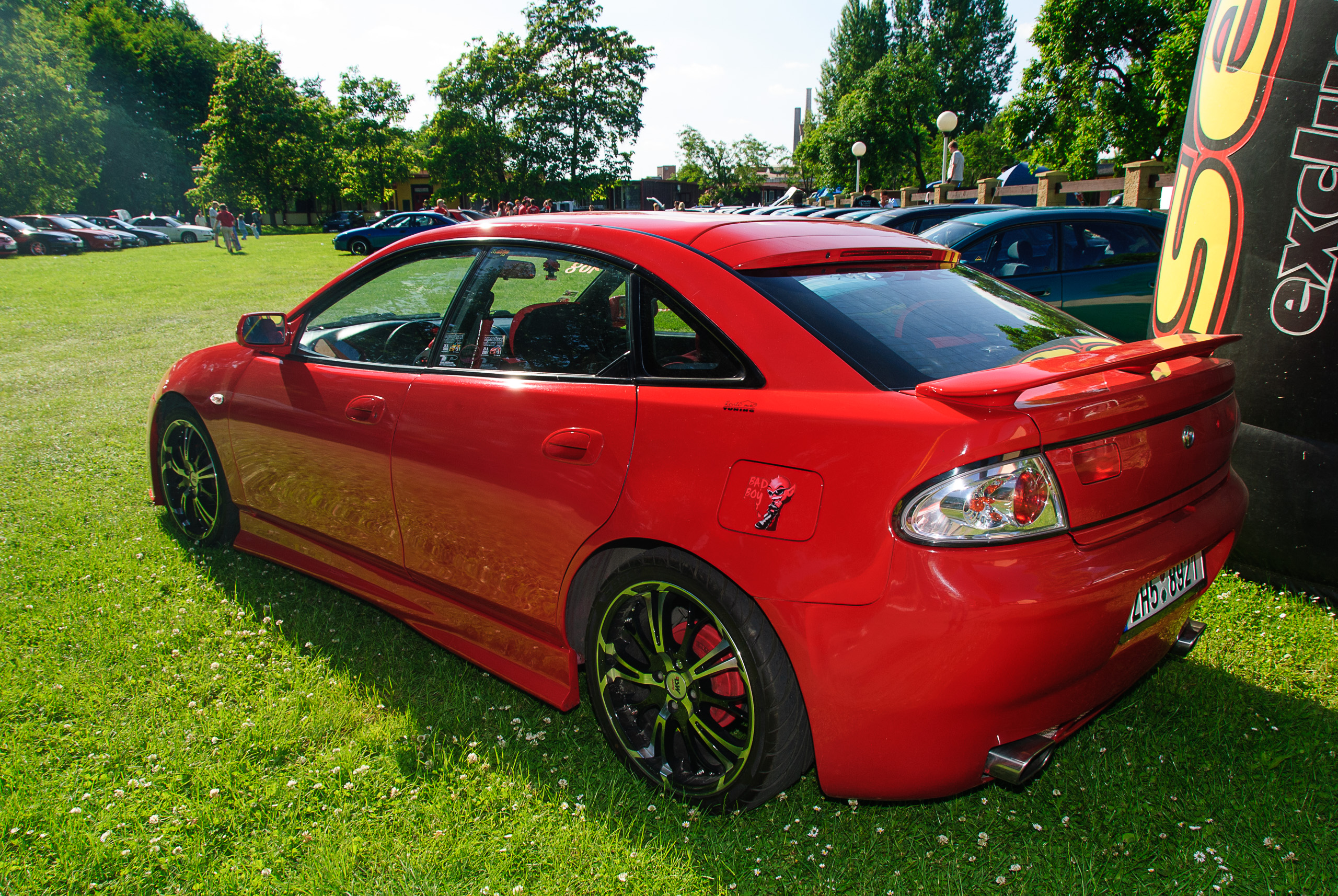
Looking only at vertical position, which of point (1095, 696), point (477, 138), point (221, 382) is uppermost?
point (477, 138)

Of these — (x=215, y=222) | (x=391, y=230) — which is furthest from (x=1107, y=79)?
(x=215, y=222)

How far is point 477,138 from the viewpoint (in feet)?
192

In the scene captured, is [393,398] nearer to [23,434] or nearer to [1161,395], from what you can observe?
[1161,395]

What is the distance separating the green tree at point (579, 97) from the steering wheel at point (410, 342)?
61.2m

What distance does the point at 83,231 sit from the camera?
38.9m

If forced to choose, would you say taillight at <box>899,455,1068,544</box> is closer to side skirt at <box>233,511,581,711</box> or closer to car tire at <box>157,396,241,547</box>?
side skirt at <box>233,511,581,711</box>

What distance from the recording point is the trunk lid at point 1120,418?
6.36 ft

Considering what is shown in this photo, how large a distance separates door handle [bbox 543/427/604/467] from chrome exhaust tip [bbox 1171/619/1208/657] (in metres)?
1.81

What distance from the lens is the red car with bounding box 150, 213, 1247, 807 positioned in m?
1.92

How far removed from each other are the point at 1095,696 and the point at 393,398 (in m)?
2.39

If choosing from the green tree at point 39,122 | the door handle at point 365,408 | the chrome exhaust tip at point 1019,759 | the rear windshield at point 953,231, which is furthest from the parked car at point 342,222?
the chrome exhaust tip at point 1019,759

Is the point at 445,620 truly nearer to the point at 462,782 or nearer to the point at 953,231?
the point at 462,782

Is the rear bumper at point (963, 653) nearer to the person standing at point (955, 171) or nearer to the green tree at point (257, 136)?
the person standing at point (955, 171)

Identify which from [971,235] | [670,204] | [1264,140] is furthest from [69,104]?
[1264,140]
